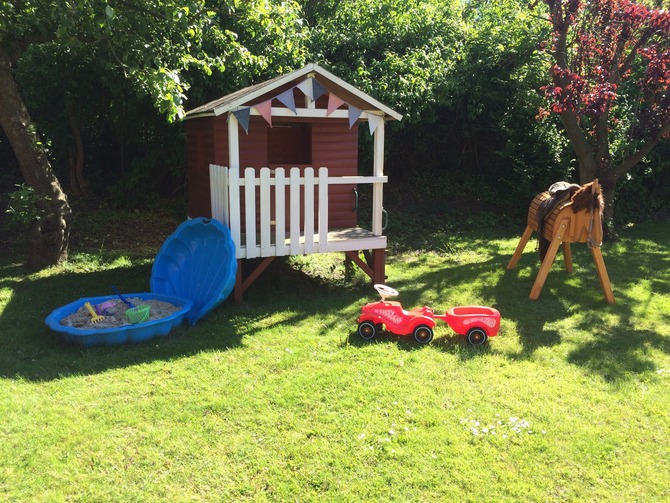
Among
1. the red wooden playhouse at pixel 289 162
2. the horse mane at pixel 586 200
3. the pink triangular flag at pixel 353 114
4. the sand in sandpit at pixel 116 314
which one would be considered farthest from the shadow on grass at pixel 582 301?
the sand in sandpit at pixel 116 314

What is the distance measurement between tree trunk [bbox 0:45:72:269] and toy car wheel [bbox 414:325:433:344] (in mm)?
5063

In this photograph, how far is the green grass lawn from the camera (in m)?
3.00

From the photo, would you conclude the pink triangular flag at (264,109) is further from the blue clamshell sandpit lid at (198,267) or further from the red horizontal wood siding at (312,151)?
the blue clamshell sandpit lid at (198,267)

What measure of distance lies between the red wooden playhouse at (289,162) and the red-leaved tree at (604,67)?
3.40m

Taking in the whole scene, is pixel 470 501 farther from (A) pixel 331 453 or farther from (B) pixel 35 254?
(B) pixel 35 254

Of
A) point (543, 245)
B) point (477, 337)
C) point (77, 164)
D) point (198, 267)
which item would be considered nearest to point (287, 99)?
point (198, 267)

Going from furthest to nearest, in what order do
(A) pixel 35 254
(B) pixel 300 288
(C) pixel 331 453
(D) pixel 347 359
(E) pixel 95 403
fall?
(A) pixel 35 254, (B) pixel 300 288, (D) pixel 347 359, (E) pixel 95 403, (C) pixel 331 453

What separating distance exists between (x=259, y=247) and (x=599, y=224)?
12.6 ft

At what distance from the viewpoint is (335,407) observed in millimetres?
3783

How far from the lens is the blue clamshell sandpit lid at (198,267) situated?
5.38 m

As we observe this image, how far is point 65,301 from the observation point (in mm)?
6004

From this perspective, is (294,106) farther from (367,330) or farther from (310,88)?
(367,330)

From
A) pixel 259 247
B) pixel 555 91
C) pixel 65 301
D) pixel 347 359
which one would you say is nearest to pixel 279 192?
pixel 259 247

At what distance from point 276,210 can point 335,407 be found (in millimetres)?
2590
